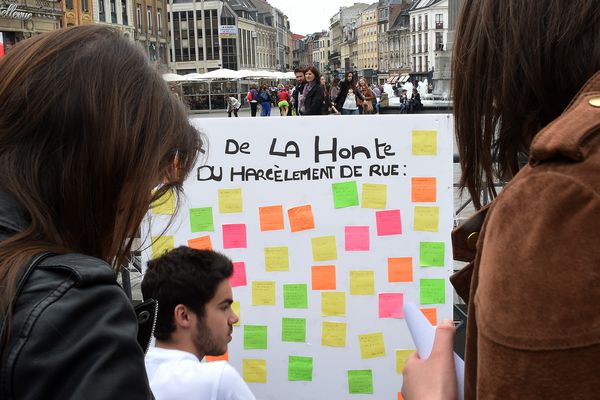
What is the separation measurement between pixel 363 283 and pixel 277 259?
1.60 ft

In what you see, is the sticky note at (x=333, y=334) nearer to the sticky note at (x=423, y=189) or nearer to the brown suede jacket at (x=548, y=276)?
the sticky note at (x=423, y=189)

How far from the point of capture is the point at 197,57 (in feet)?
304

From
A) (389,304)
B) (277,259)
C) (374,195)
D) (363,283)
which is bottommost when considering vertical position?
(389,304)

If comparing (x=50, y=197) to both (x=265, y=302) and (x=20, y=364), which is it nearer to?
(x=20, y=364)

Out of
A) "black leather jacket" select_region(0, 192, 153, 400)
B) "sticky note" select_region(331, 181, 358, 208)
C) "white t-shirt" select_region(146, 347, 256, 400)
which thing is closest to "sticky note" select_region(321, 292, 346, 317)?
"sticky note" select_region(331, 181, 358, 208)

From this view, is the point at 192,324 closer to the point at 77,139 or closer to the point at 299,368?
the point at 299,368

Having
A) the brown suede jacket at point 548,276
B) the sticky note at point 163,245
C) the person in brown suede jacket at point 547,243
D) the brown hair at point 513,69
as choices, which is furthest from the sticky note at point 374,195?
the brown suede jacket at point 548,276

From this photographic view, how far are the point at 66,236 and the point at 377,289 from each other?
271 cm

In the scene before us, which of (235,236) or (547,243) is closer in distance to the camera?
(547,243)

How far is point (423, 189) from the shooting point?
3707 millimetres

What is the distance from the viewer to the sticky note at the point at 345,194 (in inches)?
146

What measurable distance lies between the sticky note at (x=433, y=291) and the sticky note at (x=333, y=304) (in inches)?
17.1

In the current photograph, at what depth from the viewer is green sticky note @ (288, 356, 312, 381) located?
374 centimetres

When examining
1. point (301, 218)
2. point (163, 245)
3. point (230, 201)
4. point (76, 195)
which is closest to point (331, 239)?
point (301, 218)
